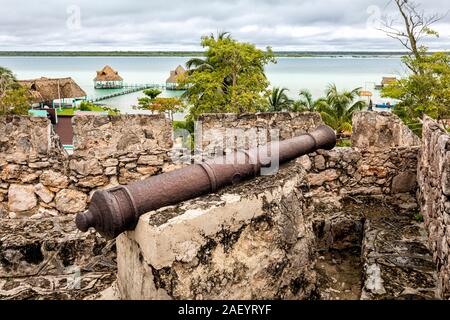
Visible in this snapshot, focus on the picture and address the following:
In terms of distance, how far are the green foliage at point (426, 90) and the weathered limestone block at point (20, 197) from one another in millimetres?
10677

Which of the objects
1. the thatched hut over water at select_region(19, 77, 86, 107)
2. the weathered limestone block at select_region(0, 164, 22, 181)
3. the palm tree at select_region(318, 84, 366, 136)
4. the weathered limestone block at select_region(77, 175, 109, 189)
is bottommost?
the palm tree at select_region(318, 84, 366, 136)

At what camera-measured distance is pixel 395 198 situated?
15.3 feet

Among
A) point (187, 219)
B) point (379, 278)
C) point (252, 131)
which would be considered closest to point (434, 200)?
point (379, 278)

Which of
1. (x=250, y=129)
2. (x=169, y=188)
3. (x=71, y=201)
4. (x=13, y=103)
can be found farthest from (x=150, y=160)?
(x=13, y=103)

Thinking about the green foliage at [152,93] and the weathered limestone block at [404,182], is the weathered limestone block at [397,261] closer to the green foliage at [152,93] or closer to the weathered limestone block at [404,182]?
the weathered limestone block at [404,182]

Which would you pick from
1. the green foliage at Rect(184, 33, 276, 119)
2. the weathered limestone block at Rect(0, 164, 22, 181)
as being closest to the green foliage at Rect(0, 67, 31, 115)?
the green foliage at Rect(184, 33, 276, 119)

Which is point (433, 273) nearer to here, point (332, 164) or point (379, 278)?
point (379, 278)

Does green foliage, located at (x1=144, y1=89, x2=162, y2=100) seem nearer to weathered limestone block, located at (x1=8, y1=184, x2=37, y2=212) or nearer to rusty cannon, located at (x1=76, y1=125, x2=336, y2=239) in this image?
weathered limestone block, located at (x1=8, y1=184, x2=37, y2=212)

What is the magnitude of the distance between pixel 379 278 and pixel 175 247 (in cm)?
169

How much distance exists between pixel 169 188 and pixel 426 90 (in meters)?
12.8

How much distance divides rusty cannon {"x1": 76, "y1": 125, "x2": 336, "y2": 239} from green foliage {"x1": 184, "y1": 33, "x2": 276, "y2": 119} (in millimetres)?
15411

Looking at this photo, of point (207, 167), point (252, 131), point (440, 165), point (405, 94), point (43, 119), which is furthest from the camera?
point (405, 94)

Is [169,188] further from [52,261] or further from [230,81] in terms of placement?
[230,81]

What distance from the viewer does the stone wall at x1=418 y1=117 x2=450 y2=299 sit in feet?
9.08
